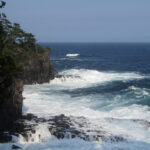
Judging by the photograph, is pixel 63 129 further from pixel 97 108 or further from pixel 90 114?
pixel 97 108

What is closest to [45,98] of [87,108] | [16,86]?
[87,108]

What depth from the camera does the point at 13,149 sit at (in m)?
19.7

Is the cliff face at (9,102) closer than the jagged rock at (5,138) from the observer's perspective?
No

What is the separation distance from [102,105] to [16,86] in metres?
12.0

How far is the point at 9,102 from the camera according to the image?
24.0 m

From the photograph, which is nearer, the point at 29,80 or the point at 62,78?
the point at 29,80

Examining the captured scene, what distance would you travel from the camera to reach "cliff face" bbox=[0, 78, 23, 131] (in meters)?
22.7

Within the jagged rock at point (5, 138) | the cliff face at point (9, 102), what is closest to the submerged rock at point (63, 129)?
the jagged rock at point (5, 138)

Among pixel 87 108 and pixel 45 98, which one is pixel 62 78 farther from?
pixel 87 108

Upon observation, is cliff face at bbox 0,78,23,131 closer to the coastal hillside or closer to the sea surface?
the coastal hillside

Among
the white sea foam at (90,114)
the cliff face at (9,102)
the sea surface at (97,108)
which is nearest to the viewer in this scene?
the white sea foam at (90,114)

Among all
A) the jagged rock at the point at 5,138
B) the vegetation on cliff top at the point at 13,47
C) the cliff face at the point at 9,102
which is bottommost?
the jagged rock at the point at 5,138

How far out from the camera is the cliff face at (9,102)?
22656mm

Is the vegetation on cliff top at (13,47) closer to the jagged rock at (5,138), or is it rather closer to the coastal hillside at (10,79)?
the coastal hillside at (10,79)
